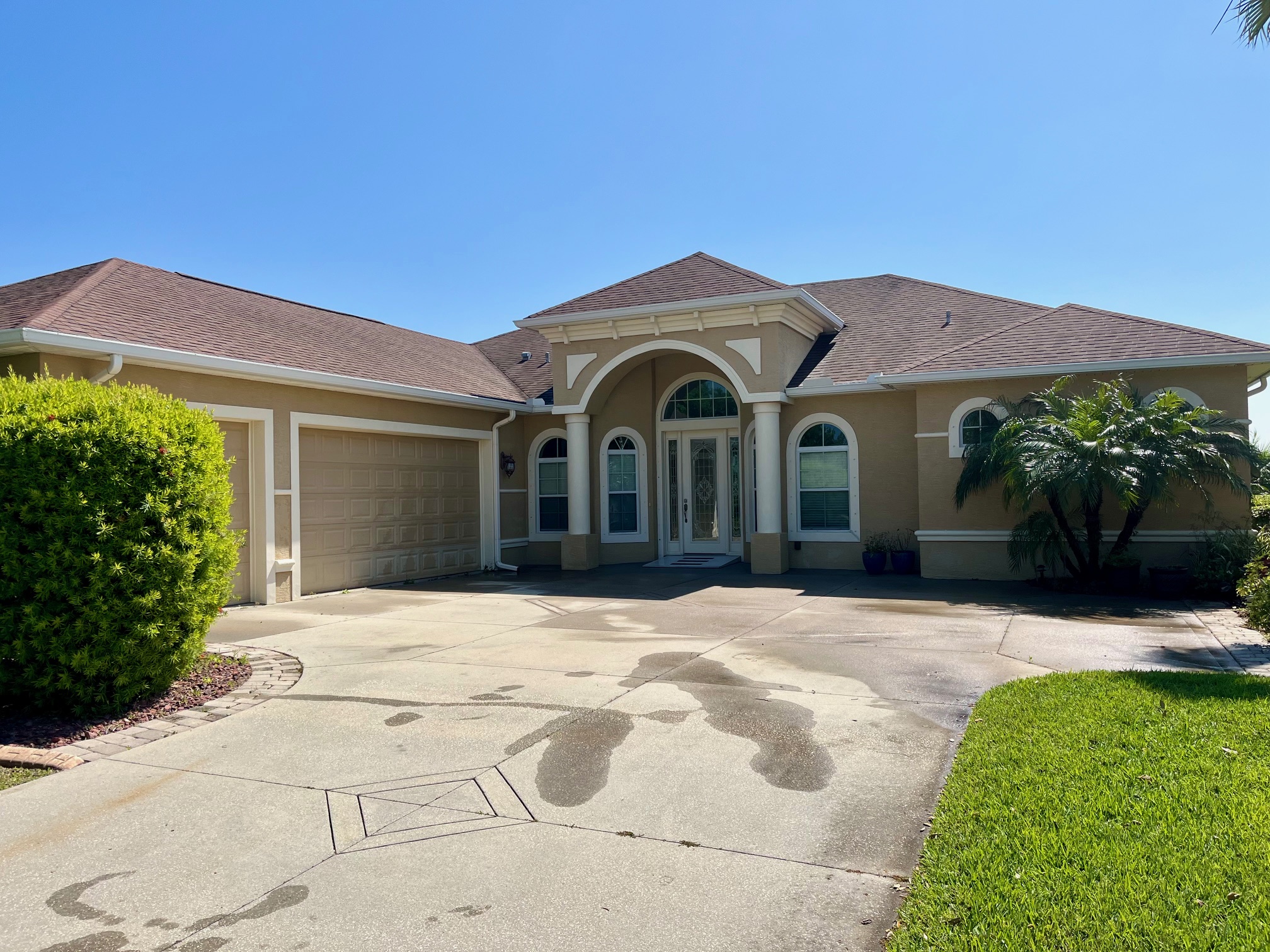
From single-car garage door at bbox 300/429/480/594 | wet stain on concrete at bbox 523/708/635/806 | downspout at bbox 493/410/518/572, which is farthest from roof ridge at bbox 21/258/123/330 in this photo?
wet stain on concrete at bbox 523/708/635/806

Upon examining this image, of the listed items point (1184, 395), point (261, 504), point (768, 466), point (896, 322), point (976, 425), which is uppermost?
point (896, 322)

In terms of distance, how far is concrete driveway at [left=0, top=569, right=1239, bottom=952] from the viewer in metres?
3.28

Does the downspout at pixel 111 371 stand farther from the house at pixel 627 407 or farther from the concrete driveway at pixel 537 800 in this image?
the concrete driveway at pixel 537 800

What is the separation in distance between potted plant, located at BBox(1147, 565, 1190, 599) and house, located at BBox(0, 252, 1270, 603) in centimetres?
89

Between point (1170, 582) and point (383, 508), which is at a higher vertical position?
point (383, 508)

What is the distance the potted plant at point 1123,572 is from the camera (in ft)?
37.9

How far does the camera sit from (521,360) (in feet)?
64.5

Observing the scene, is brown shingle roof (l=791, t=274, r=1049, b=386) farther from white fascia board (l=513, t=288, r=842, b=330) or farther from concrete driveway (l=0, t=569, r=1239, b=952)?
concrete driveway (l=0, t=569, r=1239, b=952)

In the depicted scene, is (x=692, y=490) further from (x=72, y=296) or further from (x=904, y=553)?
(x=72, y=296)

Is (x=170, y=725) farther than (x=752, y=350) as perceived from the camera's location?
No

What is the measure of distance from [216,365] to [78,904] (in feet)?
28.0

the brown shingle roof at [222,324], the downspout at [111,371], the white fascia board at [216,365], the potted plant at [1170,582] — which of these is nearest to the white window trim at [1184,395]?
the potted plant at [1170,582]

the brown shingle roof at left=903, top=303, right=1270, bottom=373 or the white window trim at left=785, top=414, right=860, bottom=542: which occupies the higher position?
the brown shingle roof at left=903, top=303, right=1270, bottom=373

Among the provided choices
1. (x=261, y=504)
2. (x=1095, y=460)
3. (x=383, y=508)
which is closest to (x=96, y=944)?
(x=261, y=504)
